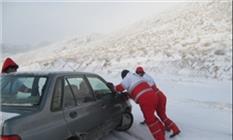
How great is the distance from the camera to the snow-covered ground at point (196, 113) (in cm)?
661

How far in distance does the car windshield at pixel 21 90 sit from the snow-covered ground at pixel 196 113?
2371mm

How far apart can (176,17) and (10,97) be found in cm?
3656

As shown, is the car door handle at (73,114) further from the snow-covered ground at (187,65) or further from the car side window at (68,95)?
the snow-covered ground at (187,65)

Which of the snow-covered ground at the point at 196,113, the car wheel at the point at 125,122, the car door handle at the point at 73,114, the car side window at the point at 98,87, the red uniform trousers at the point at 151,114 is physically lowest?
the snow-covered ground at the point at 196,113

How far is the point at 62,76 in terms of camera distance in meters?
4.45

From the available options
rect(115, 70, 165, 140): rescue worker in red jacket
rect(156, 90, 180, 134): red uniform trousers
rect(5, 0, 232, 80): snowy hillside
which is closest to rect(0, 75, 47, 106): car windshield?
rect(115, 70, 165, 140): rescue worker in red jacket

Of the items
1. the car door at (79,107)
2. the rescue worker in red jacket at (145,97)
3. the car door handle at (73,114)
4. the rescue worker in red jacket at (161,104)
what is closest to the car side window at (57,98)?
the car door at (79,107)

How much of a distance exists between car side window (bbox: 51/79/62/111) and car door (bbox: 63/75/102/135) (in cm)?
9

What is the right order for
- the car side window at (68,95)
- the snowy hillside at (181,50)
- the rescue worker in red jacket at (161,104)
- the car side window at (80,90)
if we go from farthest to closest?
the snowy hillside at (181,50), the rescue worker in red jacket at (161,104), the car side window at (80,90), the car side window at (68,95)

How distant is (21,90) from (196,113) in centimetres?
599

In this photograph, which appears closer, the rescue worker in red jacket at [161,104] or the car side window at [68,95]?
the car side window at [68,95]

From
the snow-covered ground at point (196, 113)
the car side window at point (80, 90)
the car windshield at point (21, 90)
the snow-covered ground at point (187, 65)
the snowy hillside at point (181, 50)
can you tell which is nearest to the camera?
the car windshield at point (21, 90)

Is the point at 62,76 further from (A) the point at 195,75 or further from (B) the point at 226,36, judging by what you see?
(B) the point at 226,36

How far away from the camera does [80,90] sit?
4.84 metres
